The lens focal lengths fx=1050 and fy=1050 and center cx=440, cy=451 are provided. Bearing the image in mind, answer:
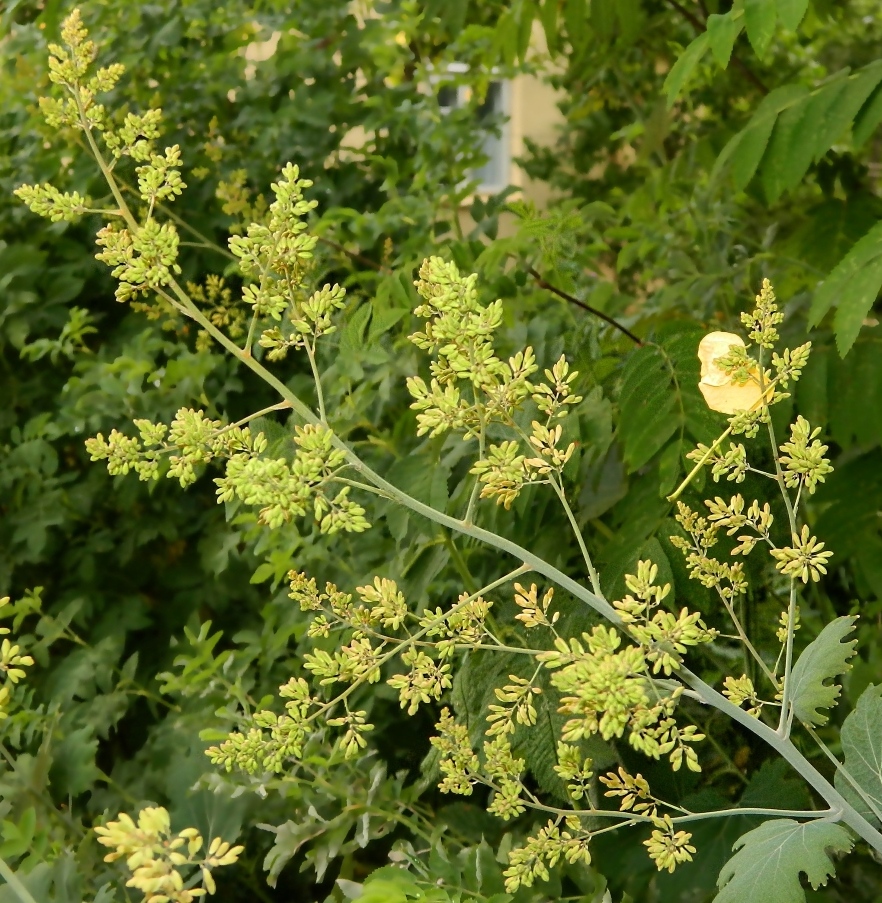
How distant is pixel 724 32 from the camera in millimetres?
954

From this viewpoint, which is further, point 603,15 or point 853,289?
point 603,15

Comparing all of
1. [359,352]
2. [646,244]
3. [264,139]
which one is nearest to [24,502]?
[264,139]

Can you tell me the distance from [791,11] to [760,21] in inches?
1.2

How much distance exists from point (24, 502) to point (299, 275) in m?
1.00

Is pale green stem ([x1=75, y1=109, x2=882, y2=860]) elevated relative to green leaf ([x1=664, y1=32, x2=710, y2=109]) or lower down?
lower down

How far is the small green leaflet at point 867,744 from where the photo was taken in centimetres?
66

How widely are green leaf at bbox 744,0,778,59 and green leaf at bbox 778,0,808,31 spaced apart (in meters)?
0.01

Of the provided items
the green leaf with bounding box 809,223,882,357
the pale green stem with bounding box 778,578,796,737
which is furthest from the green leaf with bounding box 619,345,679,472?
the pale green stem with bounding box 778,578,796,737

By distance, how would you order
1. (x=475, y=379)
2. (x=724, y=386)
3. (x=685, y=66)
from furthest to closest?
(x=685, y=66) → (x=724, y=386) → (x=475, y=379)

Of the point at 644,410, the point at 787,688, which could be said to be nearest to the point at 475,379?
the point at 787,688

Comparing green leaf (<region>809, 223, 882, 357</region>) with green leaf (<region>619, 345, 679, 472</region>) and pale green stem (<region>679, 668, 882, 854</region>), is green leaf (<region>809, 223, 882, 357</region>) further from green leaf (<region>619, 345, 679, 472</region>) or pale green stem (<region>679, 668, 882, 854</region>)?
pale green stem (<region>679, 668, 882, 854</region>)

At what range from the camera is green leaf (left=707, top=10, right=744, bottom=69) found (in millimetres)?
943

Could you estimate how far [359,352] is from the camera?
2.95 feet

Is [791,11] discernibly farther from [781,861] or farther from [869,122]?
[781,861]
